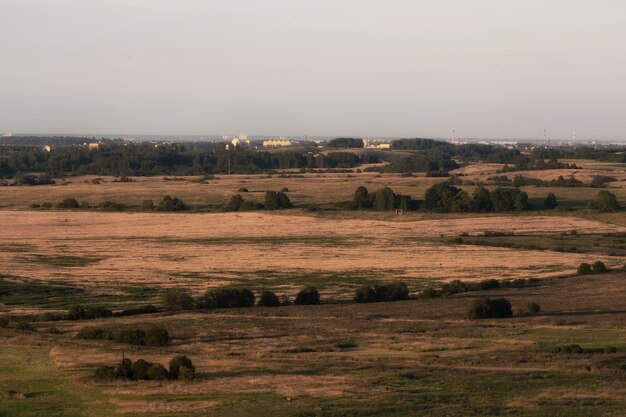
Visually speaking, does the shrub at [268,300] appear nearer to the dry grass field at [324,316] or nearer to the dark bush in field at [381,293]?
the dry grass field at [324,316]

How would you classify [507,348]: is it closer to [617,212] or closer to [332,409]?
[332,409]

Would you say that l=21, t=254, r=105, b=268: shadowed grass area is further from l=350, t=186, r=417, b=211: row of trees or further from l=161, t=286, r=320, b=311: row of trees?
l=350, t=186, r=417, b=211: row of trees

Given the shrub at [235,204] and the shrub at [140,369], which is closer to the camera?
the shrub at [140,369]

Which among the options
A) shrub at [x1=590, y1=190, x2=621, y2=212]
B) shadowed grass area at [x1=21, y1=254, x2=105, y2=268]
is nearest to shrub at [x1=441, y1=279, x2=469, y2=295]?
shadowed grass area at [x1=21, y1=254, x2=105, y2=268]

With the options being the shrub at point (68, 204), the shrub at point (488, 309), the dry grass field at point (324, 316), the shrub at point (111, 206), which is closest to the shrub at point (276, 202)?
the dry grass field at point (324, 316)

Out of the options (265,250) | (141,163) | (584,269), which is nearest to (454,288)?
(584,269)

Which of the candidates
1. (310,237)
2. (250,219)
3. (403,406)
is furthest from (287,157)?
(403,406)

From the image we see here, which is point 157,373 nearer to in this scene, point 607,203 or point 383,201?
point 383,201
